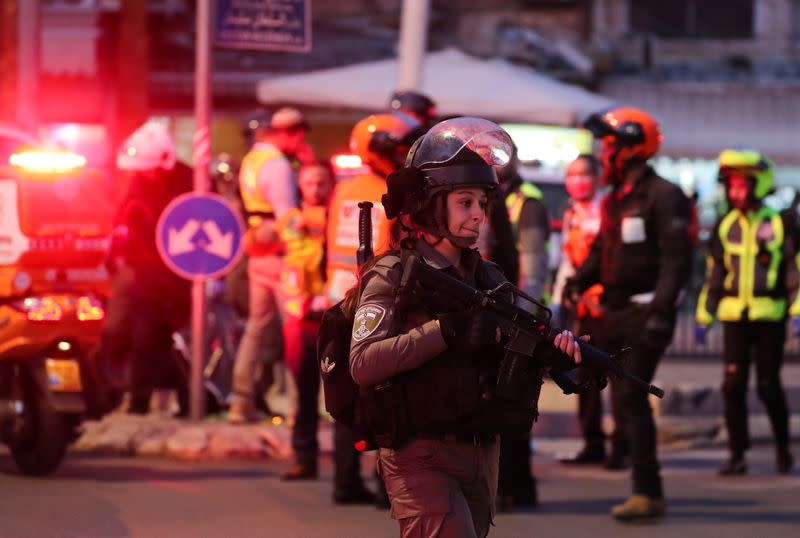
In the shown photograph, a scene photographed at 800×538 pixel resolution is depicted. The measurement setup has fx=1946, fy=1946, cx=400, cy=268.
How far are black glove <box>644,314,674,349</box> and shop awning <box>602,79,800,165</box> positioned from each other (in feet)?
49.8

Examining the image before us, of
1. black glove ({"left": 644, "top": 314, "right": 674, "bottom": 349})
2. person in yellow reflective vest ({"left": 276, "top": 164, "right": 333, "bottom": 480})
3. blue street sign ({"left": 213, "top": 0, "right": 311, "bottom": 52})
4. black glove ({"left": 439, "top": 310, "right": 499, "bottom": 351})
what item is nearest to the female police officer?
black glove ({"left": 439, "top": 310, "right": 499, "bottom": 351})

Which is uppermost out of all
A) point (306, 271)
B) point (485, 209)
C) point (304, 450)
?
point (485, 209)

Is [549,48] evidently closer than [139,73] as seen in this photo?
No

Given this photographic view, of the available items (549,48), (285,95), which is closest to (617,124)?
(285,95)

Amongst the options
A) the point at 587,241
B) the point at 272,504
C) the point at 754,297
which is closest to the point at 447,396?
the point at 272,504

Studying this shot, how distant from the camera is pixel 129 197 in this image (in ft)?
41.7

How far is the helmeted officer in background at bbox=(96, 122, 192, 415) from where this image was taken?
12.7 meters

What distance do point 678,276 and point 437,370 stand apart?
3.76m

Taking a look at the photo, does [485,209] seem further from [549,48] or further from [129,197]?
[549,48]

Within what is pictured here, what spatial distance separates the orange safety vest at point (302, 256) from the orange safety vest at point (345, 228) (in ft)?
3.26

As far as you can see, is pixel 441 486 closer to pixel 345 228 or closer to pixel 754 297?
pixel 345 228

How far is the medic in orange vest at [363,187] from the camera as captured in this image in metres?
9.05

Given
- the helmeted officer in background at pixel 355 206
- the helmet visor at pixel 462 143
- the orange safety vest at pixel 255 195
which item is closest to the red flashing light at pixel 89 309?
the helmeted officer in background at pixel 355 206

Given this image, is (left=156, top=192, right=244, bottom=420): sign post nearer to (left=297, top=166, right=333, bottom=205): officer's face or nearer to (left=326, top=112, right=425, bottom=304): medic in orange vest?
(left=297, top=166, right=333, bottom=205): officer's face
